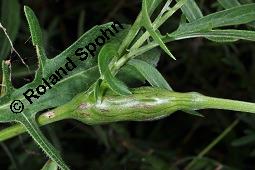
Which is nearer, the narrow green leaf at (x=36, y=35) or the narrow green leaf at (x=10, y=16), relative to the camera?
the narrow green leaf at (x=36, y=35)

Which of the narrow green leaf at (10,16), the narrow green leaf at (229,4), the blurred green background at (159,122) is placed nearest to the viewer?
the narrow green leaf at (229,4)

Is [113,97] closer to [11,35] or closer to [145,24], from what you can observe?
[145,24]

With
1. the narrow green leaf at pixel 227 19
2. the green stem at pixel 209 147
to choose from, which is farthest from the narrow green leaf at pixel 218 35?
the green stem at pixel 209 147

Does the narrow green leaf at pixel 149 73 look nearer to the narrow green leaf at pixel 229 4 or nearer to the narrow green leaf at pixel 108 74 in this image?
the narrow green leaf at pixel 108 74

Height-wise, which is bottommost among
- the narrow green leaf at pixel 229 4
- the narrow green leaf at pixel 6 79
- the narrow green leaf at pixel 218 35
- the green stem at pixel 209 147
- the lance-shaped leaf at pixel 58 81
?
Result: the green stem at pixel 209 147

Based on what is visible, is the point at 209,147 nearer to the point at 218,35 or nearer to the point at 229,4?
the point at 229,4

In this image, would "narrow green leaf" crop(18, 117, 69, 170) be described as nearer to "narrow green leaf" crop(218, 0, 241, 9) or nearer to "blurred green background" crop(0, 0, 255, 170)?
"narrow green leaf" crop(218, 0, 241, 9)

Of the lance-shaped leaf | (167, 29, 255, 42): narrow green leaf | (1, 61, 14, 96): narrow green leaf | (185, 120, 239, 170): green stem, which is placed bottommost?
(185, 120, 239, 170): green stem

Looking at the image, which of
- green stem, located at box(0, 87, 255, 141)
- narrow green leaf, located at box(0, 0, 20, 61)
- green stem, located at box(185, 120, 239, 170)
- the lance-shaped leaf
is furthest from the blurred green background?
green stem, located at box(0, 87, 255, 141)

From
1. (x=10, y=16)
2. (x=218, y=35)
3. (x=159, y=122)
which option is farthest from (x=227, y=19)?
(x=159, y=122)

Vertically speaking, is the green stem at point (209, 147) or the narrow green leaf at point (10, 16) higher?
the narrow green leaf at point (10, 16)
